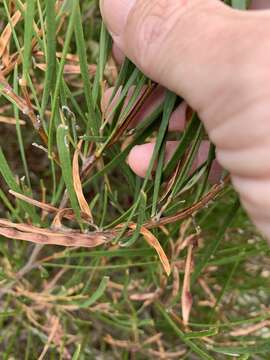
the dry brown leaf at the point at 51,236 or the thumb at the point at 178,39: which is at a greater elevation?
the thumb at the point at 178,39

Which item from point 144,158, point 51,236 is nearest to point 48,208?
point 51,236

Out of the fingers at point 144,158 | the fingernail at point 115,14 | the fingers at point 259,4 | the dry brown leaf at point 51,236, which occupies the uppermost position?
the fingernail at point 115,14

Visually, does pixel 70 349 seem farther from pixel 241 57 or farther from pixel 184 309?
pixel 241 57

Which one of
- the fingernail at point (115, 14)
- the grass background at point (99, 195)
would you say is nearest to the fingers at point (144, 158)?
the grass background at point (99, 195)

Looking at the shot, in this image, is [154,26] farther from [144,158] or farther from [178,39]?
[144,158]

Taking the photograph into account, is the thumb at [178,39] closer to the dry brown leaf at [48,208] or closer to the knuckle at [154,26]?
the knuckle at [154,26]

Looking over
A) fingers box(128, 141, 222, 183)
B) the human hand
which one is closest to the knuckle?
the human hand

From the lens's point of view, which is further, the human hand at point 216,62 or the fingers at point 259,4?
the fingers at point 259,4
